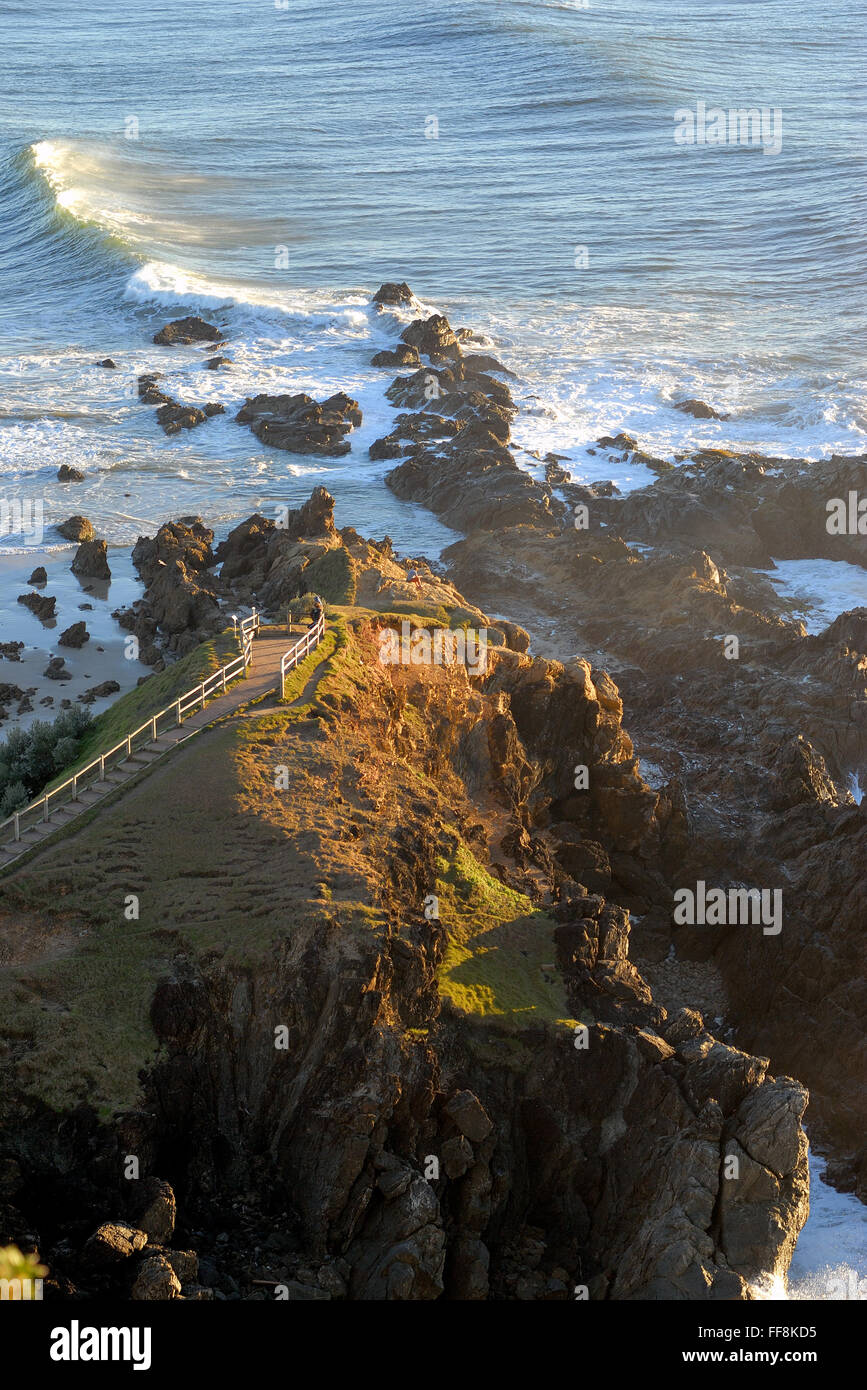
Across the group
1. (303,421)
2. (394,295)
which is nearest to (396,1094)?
(303,421)

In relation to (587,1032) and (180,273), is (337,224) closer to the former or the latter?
(180,273)

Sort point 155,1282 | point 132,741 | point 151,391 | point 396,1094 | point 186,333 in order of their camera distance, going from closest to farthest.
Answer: point 155,1282, point 396,1094, point 132,741, point 151,391, point 186,333

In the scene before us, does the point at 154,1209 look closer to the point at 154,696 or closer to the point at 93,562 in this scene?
the point at 154,696

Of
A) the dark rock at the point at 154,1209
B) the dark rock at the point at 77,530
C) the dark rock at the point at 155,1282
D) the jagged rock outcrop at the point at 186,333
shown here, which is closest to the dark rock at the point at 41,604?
the dark rock at the point at 77,530

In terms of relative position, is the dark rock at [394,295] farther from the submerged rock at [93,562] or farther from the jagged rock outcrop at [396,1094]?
the jagged rock outcrop at [396,1094]

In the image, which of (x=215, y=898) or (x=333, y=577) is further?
(x=333, y=577)
